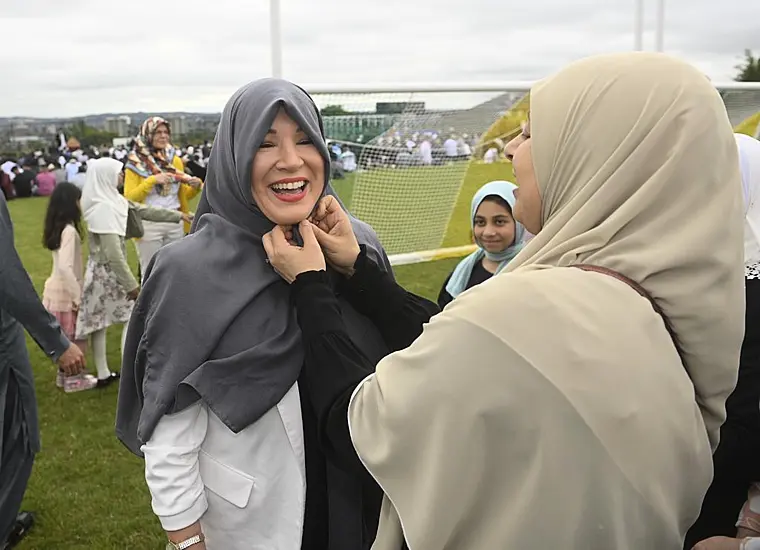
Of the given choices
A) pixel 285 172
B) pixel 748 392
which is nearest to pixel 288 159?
pixel 285 172

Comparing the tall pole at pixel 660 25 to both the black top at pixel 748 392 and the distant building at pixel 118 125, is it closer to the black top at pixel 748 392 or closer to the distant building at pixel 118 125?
the black top at pixel 748 392

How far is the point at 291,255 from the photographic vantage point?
165 cm

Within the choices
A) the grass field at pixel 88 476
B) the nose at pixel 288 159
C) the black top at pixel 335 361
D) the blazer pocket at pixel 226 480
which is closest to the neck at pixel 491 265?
the black top at pixel 335 361

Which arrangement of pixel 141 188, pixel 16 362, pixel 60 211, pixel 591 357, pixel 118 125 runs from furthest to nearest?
pixel 118 125 < pixel 141 188 < pixel 60 211 < pixel 16 362 < pixel 591 357

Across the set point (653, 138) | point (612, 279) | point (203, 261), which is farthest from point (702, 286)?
point (203, 261)

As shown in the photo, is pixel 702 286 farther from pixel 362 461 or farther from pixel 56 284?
pixel 56 284

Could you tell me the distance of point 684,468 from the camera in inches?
48.0

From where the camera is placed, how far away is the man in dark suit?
293cm

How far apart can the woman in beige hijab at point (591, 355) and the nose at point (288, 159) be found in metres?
0.60

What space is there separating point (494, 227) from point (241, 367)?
7.45 feet

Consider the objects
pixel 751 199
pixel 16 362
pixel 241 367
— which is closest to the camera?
pixel 241 367

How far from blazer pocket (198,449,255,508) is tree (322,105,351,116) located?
4.40 meters

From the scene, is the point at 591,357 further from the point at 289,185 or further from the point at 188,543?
the point at 188,543

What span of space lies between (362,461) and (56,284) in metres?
5.01
